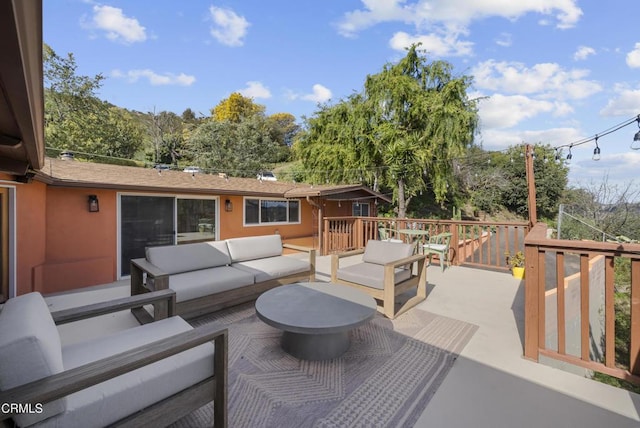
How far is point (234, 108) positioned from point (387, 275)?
82.5 feet

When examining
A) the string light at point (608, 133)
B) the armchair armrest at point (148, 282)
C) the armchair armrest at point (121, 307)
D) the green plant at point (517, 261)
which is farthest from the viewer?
the green plant at point (517, 261)

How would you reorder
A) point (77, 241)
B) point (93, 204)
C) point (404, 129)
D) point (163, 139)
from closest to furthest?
point (77, 241)
point (93, 204)
point (404, 129)
point (163, 139)

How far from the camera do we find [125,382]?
152 centimetres

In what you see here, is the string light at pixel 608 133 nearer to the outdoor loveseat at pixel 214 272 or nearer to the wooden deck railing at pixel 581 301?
the wooden deck railing at pixel 581 301

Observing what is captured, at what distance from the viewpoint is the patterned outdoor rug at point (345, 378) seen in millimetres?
1945

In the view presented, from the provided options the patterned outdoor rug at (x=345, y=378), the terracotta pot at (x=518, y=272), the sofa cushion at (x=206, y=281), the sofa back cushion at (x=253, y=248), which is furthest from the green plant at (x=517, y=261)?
the sofa cushion at (x=206, y=281)

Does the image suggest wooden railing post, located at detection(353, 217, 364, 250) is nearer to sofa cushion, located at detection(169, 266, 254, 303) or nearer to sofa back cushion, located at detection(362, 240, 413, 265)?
sofa back cushion, located at detection(362, 240, 413, 265)

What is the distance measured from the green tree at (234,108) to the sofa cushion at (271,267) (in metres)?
22.4

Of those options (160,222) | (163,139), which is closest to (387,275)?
(160,222)

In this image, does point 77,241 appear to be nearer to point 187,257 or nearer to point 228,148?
point 187,257

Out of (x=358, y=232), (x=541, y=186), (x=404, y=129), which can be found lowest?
(x=358, y=232)

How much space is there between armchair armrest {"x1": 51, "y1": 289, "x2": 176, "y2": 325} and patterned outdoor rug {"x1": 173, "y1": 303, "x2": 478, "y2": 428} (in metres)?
0.76

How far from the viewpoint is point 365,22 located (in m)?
9.12

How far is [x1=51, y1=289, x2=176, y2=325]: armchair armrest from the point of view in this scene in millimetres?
2061
